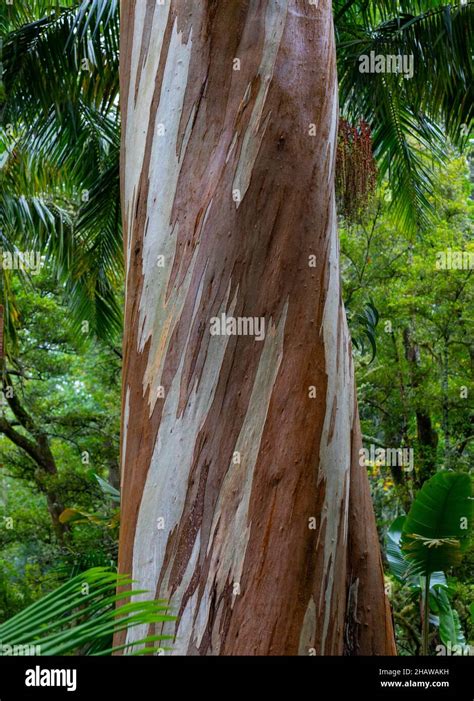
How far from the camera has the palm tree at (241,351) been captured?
169 centimetres

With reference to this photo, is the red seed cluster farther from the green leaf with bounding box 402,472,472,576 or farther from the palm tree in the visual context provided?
the palm tree

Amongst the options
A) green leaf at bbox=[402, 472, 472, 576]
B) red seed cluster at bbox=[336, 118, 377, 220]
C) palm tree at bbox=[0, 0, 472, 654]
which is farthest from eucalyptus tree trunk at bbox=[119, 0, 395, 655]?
red seed cluster at bbox=[336, 118, 377, 220]

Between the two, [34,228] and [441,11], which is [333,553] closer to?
[441,11]

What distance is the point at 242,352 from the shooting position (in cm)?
180

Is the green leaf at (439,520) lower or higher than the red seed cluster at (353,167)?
lower

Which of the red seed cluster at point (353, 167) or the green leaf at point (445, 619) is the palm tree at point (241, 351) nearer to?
the red seed cluster at point (353, 167)

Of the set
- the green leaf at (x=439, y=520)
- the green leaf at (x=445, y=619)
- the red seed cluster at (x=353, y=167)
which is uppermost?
the red seed cluster at (x=353, y=167)

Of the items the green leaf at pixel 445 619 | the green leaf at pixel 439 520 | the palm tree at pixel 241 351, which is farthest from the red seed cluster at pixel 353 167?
the palm tree at pixel 241 351

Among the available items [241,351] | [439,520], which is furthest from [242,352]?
[439,520]

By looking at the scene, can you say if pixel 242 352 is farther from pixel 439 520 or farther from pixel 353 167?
pixel 353 167

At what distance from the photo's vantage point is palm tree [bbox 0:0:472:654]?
66.6 inches

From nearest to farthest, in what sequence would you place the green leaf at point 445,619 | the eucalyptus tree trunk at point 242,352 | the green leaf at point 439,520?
the eucalyptus tree trunk at point 242,352 < the green leaf at point 439,520 < the green leaf at point 445,619
